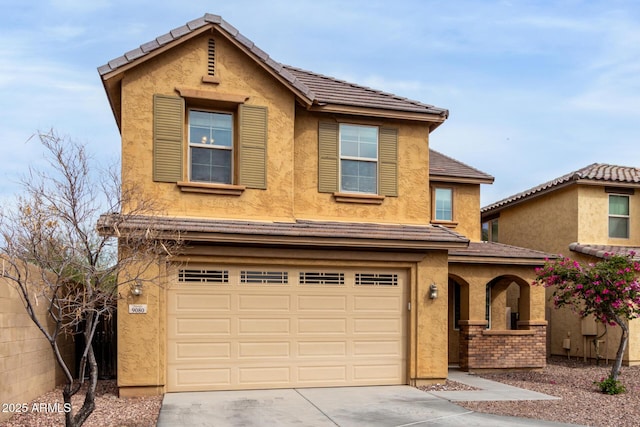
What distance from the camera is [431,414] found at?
32.0ft

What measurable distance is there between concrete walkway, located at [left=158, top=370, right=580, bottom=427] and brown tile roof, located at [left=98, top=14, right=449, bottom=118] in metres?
5.82

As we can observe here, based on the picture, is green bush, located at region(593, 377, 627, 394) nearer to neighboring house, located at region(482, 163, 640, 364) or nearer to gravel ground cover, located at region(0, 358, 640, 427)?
gravel ground cover, located at region(0, 358, 640, 427)

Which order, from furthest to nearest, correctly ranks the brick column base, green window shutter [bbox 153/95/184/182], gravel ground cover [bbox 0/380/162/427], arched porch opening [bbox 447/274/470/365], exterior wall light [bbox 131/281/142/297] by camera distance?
arched porch opening [bbox 447/274/470/365]
the brick column base
green window shutter [bbox 153/95/184/182]
exterior wall light [bbox 131/281/142/297]
gravel ground cover [bbox 0/380/162/427]

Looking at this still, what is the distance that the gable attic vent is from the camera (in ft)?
38.8

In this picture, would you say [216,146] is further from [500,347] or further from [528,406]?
[500,347]

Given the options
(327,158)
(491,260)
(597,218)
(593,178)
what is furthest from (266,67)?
(597,218)

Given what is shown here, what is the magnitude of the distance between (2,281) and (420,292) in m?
7.78

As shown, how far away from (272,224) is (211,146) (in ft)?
6.52

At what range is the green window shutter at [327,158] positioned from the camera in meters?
12.6

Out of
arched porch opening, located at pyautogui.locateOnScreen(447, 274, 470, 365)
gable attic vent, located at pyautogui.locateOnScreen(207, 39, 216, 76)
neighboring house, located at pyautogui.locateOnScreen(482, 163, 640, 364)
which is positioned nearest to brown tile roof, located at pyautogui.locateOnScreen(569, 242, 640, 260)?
neighboring house, located at pyautogui.locateOnScreen(482, 163, 640, 364)

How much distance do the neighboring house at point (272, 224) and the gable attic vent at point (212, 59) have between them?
27 millimetres

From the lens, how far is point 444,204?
1811 cm

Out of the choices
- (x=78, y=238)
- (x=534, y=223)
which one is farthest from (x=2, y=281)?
(x=534, y=223)

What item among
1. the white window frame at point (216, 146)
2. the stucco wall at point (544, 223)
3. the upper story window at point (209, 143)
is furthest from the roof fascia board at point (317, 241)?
the stucco wall at point (544, 223)
